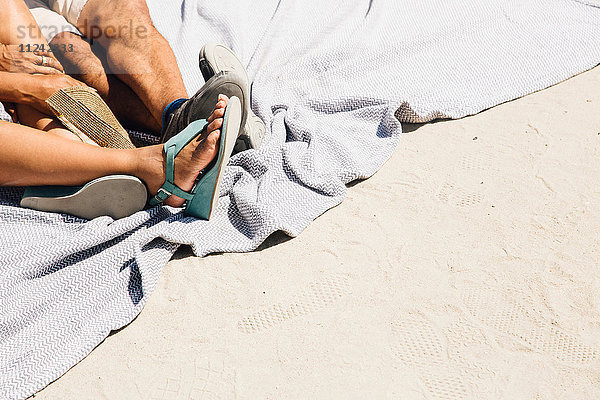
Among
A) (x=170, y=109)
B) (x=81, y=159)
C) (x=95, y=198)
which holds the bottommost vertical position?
(x=95, y=198)

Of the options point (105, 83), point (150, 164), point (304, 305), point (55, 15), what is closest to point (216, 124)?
point (150, 164)

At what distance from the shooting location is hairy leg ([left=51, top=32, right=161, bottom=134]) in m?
2.25

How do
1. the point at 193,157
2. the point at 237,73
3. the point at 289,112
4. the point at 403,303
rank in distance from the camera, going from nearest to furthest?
1. the point at 403,303
2. the point at 193,157
3. the point at 237,73
4. the point at 289,112

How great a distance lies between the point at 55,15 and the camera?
94.3 inches

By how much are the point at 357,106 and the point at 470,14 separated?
0.91 metres

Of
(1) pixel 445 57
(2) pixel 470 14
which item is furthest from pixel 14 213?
(2) pixel 470 14

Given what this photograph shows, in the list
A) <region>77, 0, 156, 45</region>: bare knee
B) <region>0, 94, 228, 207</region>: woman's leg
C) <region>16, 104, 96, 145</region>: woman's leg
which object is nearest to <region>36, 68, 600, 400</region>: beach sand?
<region>0, 94, 228, 207</region>: woman's leg

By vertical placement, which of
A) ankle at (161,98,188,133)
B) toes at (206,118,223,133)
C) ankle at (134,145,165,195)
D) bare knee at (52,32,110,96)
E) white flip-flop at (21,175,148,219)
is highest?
toes at (206,118,223,133)

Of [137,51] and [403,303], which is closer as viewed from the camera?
[403,303]

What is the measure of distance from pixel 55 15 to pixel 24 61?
43 centimetres

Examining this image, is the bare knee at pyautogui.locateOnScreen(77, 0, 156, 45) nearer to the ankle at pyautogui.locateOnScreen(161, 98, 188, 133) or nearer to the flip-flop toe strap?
the ankle at pyautogui.locateOnScreen(161, 98, 188, 133)

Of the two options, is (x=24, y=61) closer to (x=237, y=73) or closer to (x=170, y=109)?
(x=170, y=109)

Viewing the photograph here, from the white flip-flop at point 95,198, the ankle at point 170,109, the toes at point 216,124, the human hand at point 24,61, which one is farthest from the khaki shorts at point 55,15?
the toes at point 216,124

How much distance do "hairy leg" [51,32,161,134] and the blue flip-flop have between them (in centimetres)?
45
